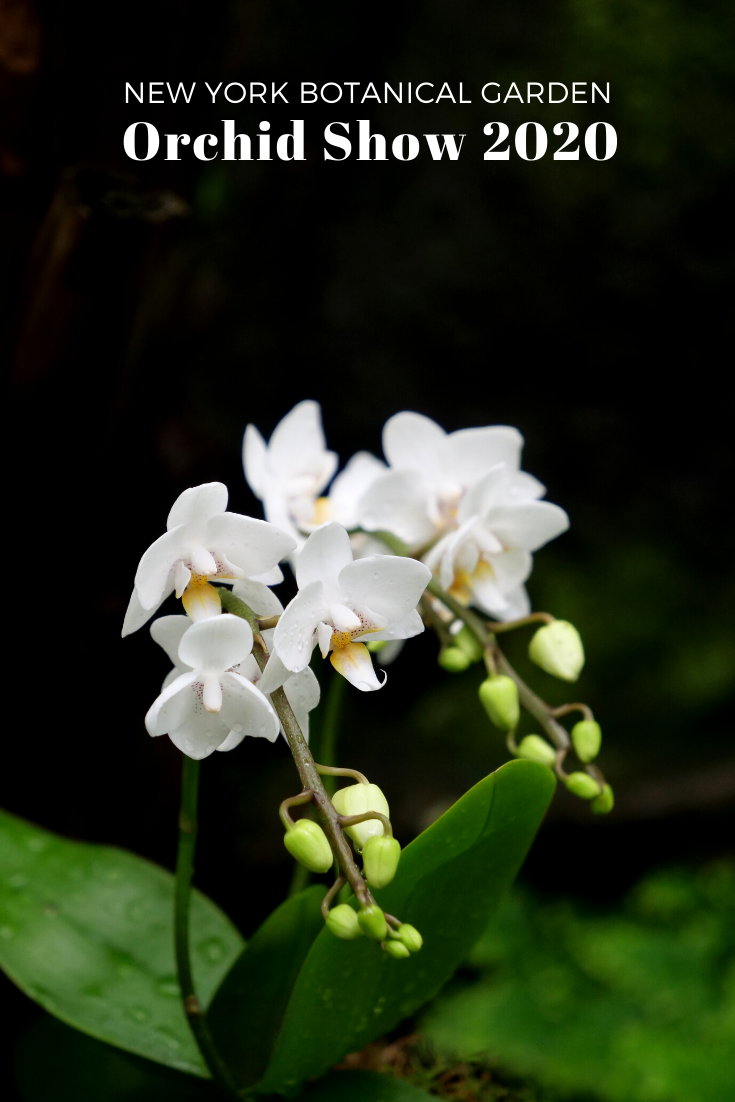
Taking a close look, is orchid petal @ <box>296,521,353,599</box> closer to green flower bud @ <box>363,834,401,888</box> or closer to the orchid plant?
the orchid plant

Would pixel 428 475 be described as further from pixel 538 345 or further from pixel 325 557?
pixel 538 345

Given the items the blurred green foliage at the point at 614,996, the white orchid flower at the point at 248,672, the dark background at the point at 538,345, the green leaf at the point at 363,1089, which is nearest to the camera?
the white orchid flower at the point at 248,672

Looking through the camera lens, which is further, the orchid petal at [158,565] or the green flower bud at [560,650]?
the green flower bud at [560,650]

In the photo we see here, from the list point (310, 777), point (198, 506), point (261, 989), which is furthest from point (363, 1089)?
point (198, 506)

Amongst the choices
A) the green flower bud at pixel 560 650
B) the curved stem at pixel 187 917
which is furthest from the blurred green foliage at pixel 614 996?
the green flower bud at pixel 560 650

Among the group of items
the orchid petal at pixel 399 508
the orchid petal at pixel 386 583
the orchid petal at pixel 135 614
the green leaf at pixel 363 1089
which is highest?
the orchid petal at pixel 399 508

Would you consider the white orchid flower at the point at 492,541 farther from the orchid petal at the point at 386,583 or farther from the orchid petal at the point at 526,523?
the orchid petal at the point at 386,583
